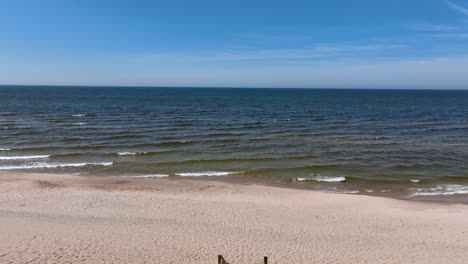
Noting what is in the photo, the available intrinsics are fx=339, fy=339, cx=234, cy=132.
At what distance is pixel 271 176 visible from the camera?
20.9m

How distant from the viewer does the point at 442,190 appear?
18562 mm

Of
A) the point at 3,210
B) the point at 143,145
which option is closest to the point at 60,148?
the point at 143,145

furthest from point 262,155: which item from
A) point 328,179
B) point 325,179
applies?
point 328,179

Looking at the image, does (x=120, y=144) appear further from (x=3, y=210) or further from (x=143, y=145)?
(x=3, y=210)

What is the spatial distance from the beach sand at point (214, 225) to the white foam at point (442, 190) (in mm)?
2215

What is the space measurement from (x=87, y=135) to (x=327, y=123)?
28.2 meters

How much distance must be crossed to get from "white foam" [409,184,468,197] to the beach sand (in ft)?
7.27

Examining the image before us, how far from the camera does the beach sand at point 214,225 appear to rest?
10.3m

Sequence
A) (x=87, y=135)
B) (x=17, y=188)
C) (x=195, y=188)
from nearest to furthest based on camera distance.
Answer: (x=17, y=188) → (x=195, y=188) → (x=87, y=135)

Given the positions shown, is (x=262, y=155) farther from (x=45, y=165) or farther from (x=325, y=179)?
(x=45, y=165)

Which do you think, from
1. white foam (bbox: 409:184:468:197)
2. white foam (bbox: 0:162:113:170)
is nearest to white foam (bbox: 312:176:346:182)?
white foam (bbox: 409:184:468:197)

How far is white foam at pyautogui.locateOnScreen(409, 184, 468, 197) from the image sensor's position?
59.3 ft

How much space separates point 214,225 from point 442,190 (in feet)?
44.3

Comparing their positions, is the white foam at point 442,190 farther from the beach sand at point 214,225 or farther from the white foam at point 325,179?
the white foam at point 325,179
